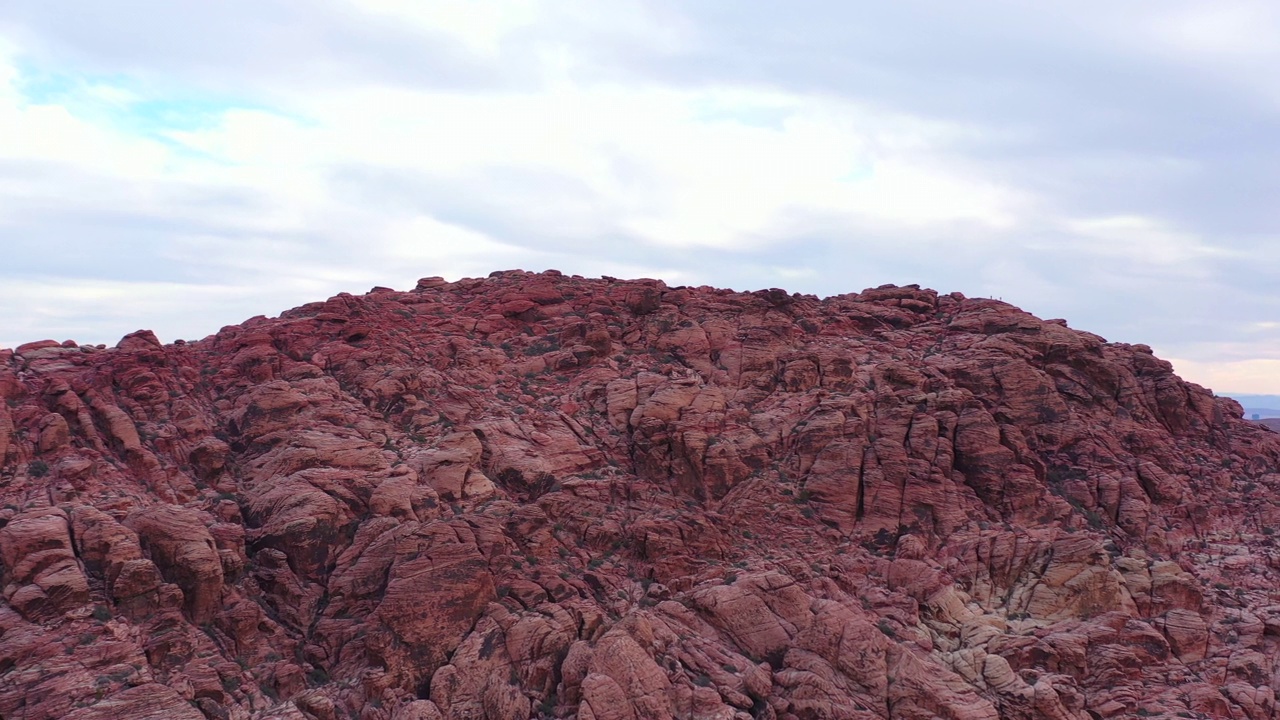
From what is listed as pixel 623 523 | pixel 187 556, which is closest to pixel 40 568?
pixel 187 556

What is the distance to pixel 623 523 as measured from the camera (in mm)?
37125

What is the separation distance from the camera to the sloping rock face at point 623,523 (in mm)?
30969

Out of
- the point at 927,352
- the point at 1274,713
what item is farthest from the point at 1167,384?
the point at 1274,713

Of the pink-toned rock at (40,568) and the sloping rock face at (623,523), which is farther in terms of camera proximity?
the sloping rock face at (623,523)

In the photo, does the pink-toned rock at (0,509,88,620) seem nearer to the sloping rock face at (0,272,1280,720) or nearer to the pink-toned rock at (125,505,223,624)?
the sloping rock face at (0,272,1280,720)

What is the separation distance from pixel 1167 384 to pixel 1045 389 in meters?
7.61

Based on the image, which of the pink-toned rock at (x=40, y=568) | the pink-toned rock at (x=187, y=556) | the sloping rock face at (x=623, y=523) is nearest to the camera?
the pink-toned rock at (x=40, y=568)

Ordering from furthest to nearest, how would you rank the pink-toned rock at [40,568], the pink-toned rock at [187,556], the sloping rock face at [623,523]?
the pink-toned rock at [187,556]
the sloping rock face at [623,523]
the pink-toned rock at [40,568]

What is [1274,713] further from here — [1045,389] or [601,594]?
[601,594]

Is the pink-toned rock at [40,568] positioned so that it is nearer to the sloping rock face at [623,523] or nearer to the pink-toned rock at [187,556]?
the sloping rock face at [623,523]

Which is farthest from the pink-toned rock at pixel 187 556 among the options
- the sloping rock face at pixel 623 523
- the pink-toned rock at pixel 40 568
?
the pink-toned rock at pixel 40 568

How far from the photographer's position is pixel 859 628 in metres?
33.5

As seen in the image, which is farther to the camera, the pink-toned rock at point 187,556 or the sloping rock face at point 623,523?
the pink-toned rock at point 187,556

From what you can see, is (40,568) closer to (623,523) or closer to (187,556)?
(187,556)
